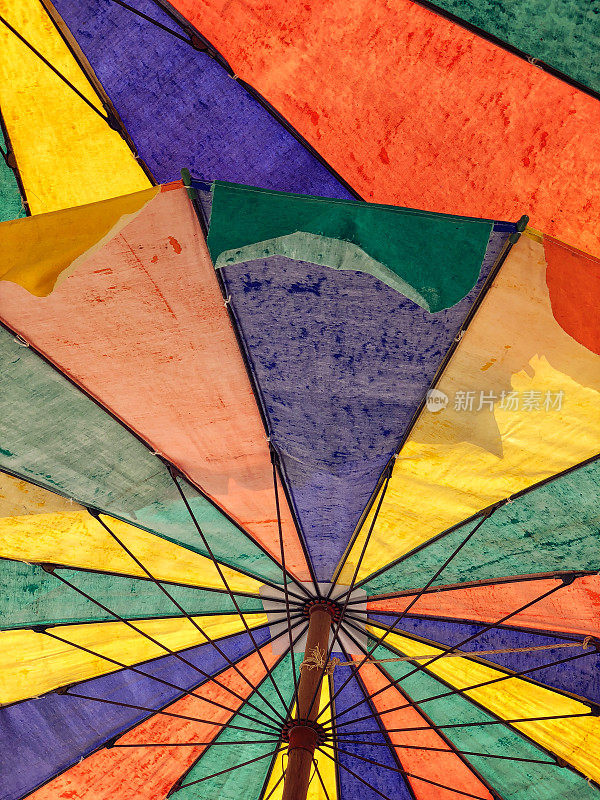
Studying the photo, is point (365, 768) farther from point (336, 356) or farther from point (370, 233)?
point (370, 233)

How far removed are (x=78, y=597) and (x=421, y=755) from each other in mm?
2086

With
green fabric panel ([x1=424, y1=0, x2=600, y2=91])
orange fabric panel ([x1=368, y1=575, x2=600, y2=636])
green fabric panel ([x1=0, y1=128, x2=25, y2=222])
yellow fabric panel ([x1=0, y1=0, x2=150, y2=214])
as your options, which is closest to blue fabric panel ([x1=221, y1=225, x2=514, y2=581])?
orange fabric panel ([x1=368, y1=575, x2=600, y2=636])

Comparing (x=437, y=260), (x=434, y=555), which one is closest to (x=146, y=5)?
(x=437, y=260)

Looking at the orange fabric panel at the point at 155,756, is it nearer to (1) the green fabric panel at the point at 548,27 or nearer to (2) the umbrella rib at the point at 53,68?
(2) the umbrella rib at the point at 53,68

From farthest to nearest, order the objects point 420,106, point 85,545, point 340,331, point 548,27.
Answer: point 85,545, point 420,106, point 548,27, point 340,331

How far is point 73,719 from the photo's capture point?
12.6ft

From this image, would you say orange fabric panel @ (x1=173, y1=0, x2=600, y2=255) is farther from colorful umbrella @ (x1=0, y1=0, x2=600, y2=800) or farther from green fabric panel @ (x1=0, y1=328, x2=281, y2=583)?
green fabric panel @ (x1=0, y1=328, x2=281, y2=583)

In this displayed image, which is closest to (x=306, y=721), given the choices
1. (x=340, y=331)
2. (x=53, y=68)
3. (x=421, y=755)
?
(x=421, y=755)

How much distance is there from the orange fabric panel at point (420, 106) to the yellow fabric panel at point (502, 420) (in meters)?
1.11

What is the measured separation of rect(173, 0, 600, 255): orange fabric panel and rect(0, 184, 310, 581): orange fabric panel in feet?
4.56

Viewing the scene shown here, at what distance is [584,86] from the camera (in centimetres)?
295

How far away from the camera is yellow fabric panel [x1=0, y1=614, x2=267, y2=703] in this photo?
12.0 ft

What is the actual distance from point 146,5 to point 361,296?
208 centimetres

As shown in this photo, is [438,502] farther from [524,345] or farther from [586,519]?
[524,345]
